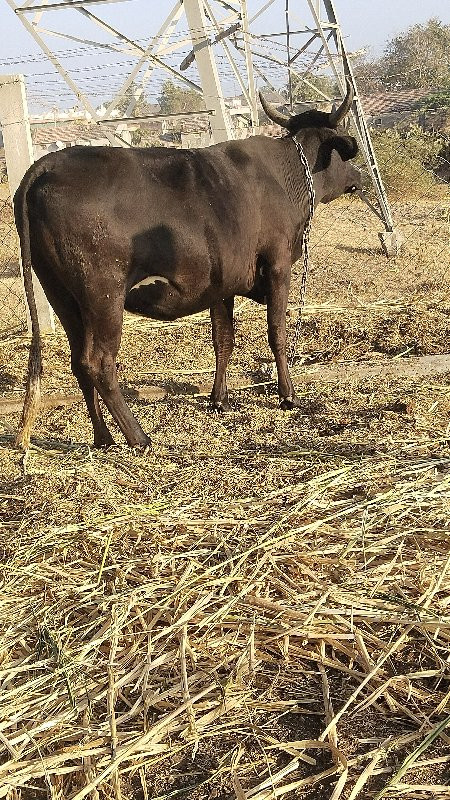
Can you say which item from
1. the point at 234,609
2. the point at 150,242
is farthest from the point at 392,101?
the point at 234,609

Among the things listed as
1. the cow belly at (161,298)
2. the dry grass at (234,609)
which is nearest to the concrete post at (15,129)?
the cow belly at (161,298)

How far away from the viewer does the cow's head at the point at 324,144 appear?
6012 mm

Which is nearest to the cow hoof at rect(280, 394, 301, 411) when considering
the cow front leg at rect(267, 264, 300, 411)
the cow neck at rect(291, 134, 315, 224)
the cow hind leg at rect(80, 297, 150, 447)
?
the cow front leg at rect(267, 264, 300, 411)

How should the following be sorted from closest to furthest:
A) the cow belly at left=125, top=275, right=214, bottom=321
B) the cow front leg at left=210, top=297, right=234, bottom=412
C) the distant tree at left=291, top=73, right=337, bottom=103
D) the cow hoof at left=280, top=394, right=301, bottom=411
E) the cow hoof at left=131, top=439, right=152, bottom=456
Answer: the cow hoof at left=131, top=439, right=152, bottom=456 → the cow belly at left=125, top=275, right=214, bottom=321 → the cow hoof at left=280, top=394, right=301, bottom=411 → the cow front leg at left=210, top=297, right=234, bottom=412 → the distant tree at left=291, top=73, right=337, bottom=103

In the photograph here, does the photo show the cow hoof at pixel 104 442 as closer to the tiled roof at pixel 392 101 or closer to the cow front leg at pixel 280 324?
the cow front leg at pixel 280 324

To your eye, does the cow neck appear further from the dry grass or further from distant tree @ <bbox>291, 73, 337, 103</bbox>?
distant tree @ <bbox>291, 73, 337, 103</bbox>

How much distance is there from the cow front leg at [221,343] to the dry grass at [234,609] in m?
0.38

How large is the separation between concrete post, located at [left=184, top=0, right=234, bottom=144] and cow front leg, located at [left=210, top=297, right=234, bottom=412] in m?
4.24

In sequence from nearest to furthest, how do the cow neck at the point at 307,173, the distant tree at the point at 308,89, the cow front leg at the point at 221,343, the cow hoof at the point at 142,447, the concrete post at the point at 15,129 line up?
the cow hoof at the point at 142,447, the cow front leg at the point at 221,343, the cow neck at the point at 307,173, the concrete post at the point at 15,129, the distant tree at the point at 308,89

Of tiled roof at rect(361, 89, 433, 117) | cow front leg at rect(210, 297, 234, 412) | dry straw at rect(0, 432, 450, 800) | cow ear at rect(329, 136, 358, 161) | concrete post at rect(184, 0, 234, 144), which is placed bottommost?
dry straw at rect(0, 432, 450, 800)

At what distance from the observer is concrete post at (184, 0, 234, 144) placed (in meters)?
9.18

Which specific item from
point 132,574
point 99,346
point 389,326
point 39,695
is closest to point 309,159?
point 389,326

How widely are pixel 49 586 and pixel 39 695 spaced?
25.7 inches

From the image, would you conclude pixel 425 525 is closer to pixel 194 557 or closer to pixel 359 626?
pixel 359 626
